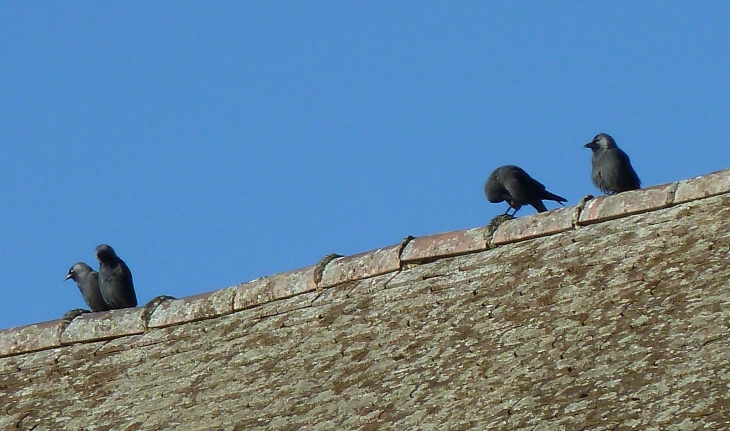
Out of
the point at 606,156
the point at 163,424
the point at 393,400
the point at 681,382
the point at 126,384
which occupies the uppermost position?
the point at 606,156

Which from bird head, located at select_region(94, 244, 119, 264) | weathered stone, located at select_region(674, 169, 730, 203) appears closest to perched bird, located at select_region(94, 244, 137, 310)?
bird head, located at select_region(94, 244, 119, 264)

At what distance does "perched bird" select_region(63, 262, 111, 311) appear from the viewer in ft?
44.4

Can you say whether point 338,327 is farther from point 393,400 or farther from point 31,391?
point 31,391

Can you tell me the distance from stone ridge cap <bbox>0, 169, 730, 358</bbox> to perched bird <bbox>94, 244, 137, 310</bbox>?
1.80 meters

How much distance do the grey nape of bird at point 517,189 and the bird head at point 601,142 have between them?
0.63 metres

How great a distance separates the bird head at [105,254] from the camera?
13.4m

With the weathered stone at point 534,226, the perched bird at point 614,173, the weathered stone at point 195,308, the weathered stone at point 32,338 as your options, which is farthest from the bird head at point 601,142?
the weathered stone at point 32,338

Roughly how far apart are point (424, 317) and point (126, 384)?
2430 millimetres

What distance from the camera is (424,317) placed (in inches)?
350

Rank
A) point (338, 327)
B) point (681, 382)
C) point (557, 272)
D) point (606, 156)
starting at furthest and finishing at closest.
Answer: point (606, 156) < point (338, 327) < point (557, 272) < point (681, 382)

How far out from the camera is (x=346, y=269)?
386 inches

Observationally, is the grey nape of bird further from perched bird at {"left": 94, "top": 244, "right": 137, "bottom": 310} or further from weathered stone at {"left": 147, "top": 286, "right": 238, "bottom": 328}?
perched bird at {"left": 94, "top": 244, "right": 137, "bottom": 310}

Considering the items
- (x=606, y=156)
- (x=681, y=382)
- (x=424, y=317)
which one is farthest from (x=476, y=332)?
(x=606, y=156)

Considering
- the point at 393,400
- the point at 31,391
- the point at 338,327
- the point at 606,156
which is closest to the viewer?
the point at 393,400
